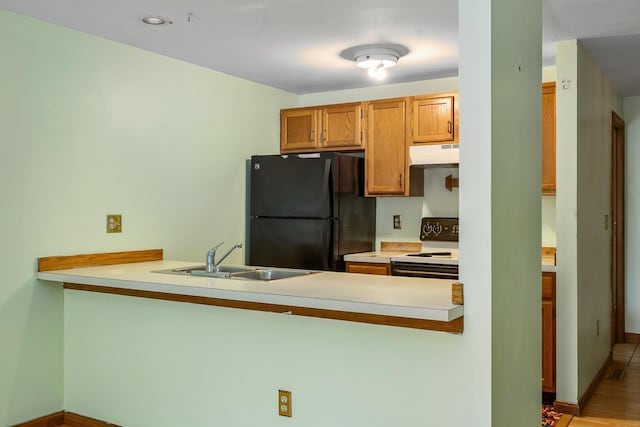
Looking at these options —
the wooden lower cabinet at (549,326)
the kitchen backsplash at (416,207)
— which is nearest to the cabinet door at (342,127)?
the kitchen backsplash at (416,207)

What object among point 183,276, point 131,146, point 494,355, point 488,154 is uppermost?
point 131,146

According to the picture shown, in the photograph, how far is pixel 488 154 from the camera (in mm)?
2039

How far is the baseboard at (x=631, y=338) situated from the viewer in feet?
18.1

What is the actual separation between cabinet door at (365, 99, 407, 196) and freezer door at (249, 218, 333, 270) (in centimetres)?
54

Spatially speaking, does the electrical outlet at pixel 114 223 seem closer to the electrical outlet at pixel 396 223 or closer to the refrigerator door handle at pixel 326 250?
the refrigerator door handle at pixel 326 250

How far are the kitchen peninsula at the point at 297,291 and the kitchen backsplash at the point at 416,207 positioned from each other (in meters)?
1.80

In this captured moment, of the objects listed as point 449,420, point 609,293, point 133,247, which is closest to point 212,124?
point 133,247

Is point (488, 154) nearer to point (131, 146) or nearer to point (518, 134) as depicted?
point (518, 134)

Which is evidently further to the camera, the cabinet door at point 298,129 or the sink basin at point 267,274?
the cabinet door at point 298,129

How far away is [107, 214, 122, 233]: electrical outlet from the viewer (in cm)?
359

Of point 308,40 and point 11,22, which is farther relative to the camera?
point 308,40

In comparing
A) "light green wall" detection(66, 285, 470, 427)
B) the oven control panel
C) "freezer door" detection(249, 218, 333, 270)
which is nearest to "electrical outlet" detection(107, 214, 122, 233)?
"light green wall" detection(66, 285, 470, 427)

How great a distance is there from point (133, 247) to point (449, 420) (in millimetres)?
2316

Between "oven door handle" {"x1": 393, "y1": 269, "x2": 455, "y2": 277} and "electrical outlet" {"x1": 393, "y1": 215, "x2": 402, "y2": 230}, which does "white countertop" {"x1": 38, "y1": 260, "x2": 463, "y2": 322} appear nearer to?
"oven door handle" {"x1": 393, "y1": 269, "x2": 455, "y2": 277}
